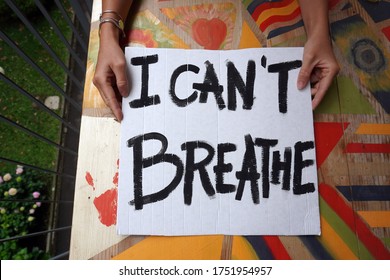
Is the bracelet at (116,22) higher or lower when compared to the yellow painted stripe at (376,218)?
higher

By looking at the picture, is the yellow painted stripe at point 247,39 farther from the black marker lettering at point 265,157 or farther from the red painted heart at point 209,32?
the black marker lettering at point 265,157

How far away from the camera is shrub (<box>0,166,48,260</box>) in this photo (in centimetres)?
131

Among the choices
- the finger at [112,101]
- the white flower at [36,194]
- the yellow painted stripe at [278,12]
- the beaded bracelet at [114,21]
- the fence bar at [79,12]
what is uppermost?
the fence bar at [79,12]

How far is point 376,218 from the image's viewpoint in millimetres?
688

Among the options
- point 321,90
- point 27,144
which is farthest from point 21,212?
point 321,90

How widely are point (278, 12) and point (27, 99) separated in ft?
4.68

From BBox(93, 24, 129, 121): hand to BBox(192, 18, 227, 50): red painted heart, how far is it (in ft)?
0.68

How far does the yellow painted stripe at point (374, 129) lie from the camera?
737 mm

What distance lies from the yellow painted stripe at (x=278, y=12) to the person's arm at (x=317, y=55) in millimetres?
48

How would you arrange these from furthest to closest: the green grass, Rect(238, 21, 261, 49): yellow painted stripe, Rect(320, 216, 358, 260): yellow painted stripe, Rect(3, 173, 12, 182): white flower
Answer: the green grass → Rect(3, 173, 12, 182): white flower → Rect(238, 21, 261, 49): yellow painted stripe → Rect(320, 216, 358, 260): yellow painted stripe

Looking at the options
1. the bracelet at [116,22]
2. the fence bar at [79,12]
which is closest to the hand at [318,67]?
the bracelet at [116,22]

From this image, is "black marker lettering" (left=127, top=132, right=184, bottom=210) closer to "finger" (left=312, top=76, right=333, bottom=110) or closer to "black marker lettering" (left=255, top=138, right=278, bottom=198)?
"black marker lettering" (left=255, top=138, right=278, bottom=198)

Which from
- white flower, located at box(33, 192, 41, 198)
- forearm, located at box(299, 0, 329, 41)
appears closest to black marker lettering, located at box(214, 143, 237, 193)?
forearm, located at box(299, 0, 329, 41)

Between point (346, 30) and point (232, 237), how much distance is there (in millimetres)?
614
